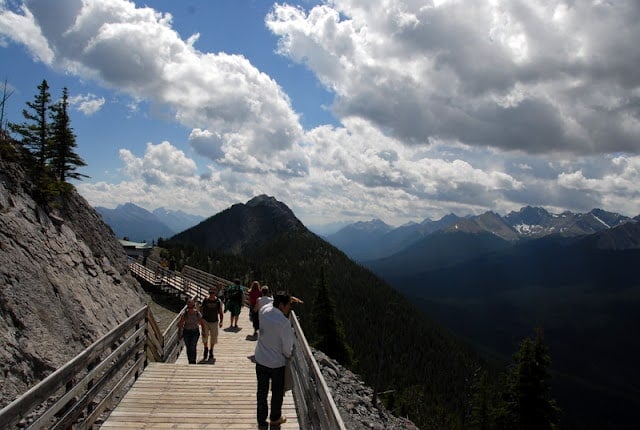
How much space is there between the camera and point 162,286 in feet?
109

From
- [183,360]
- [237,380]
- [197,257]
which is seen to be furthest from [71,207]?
[197,257]

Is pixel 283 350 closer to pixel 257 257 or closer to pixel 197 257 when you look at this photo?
pixel 197 257

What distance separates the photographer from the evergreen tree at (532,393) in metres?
31.0

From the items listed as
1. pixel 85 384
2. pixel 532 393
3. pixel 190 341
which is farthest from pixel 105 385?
pixel 532 393

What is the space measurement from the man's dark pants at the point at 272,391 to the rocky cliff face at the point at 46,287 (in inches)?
271

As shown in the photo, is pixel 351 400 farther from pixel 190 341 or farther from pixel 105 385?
pixel 105 385

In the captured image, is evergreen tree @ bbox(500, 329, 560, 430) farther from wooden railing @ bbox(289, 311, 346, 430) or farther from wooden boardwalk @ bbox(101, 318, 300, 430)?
wooden railing @ bbox(289, 311, 346, 430)

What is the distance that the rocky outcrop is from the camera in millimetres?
15867

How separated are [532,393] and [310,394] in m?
31.2

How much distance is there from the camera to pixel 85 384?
21.2 ft

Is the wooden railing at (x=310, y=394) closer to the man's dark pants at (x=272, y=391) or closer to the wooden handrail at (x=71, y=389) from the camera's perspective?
the man's dark pants at (x=272, y=391)

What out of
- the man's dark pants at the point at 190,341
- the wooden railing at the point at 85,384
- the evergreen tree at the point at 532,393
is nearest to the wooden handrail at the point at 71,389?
the wooden railing at the point at 85,384

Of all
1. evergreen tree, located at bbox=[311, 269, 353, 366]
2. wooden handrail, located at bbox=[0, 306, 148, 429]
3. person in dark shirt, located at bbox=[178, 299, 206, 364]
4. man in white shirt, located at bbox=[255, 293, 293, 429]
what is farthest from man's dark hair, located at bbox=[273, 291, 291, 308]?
evergreen tree, located at bbox=[311, 269, 353, 366]

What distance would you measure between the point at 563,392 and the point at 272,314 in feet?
692
